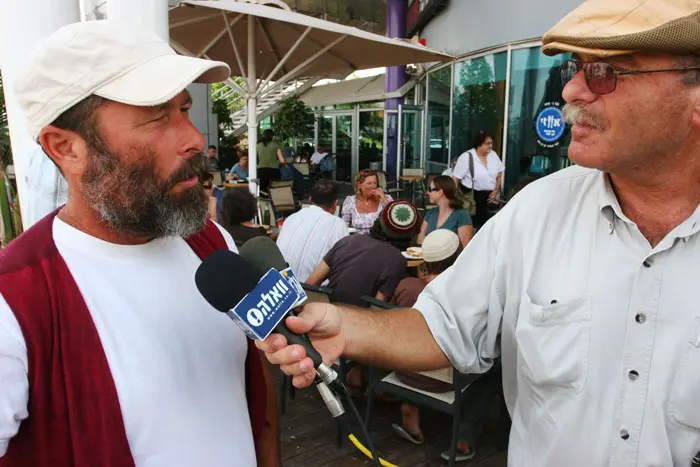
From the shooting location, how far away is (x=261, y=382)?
1.55m

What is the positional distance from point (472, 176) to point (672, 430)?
6.78 metres

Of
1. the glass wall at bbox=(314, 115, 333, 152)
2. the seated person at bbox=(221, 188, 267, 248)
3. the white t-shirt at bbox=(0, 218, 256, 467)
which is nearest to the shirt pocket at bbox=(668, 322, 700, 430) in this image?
the white t-shirt at bbox=(0, 218, 256, 467)

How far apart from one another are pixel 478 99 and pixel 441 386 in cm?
783

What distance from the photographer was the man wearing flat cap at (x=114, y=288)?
1.10m

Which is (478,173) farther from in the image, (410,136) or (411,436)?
(410,136)

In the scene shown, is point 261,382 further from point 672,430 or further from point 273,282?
point 672,430

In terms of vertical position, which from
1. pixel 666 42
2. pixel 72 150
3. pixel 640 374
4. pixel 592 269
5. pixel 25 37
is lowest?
pixel 640 374

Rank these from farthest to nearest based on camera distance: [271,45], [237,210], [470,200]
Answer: [470,200] → [271,45] → [237,210]

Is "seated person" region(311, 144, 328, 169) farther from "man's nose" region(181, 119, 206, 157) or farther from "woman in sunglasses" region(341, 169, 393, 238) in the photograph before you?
"man's nose" region(181, 119, 206, 157)

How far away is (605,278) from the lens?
1322 mm

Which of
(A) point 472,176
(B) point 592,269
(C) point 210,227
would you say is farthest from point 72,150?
(A) point 472,176

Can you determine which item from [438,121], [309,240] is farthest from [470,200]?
[438,121]

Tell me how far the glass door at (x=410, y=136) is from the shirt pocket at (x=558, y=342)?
1282 centimetres

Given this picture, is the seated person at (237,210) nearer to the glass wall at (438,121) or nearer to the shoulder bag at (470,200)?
the shoulder bag at (470,200)
